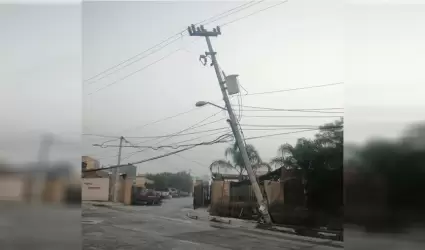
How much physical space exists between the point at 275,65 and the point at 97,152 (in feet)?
5.07

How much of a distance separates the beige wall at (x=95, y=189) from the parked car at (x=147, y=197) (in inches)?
9.2

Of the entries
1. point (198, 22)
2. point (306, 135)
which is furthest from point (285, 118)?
point (198, 22)

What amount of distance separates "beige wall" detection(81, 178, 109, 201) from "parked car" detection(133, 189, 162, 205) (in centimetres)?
23

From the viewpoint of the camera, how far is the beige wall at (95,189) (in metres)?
3.05

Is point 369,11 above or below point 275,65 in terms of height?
above

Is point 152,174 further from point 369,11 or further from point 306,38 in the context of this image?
point 369,11

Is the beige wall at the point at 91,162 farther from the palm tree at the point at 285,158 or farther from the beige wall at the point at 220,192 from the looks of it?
the palm tree at the point at 285,158

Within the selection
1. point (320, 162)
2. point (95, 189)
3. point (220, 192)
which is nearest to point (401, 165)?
point (320, 162)

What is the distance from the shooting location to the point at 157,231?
309 cm

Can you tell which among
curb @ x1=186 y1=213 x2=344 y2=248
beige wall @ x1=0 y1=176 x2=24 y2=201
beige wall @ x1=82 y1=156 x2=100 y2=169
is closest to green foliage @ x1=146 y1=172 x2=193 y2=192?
curb @ x1=186 y1=213 x2=344 y2=248

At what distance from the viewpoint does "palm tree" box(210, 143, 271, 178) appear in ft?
9.79

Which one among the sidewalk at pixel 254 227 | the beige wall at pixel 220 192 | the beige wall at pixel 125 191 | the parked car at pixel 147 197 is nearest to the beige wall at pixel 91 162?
the beige wall at pixel 125 191

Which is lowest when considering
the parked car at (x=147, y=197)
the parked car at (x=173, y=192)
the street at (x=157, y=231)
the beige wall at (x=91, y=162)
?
the street at (x=157, y=231)

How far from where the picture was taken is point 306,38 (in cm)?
298
